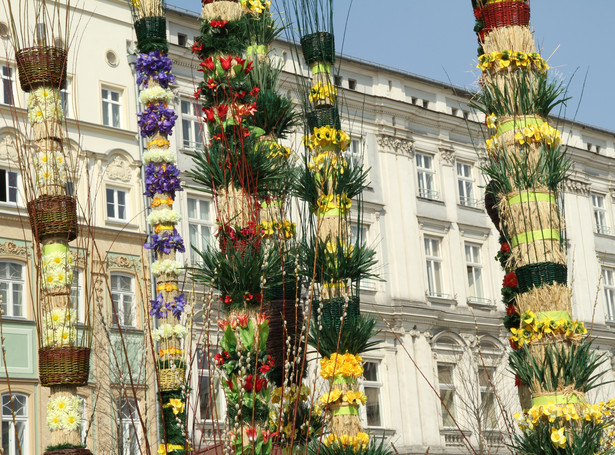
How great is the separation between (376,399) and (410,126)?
8.82 m

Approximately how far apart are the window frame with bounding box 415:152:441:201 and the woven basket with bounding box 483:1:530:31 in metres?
24.7

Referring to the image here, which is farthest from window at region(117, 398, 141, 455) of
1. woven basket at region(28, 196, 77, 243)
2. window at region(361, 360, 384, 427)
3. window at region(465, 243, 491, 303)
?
window at region(465, 243, 491, 303)

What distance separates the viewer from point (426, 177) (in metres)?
32.3

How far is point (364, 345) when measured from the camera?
25.8 feet

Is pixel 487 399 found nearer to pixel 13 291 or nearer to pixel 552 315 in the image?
pixel 13 291

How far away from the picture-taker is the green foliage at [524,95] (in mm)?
6637

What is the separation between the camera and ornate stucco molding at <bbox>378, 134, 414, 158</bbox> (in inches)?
1227

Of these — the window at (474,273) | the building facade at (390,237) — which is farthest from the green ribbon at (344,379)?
the window at (474,273)

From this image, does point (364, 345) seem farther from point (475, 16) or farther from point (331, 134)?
point (475, 16)

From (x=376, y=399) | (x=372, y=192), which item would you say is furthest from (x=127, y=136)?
(x=376, y=399)

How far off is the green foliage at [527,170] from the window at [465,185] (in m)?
26.3

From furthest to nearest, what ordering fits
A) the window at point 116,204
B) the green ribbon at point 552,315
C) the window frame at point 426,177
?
the window frame at point 426,177, the window at point 116,204, the green ribbon at point 552,315

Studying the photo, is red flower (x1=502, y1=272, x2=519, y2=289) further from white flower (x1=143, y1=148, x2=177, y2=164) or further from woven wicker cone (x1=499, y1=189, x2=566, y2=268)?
white flower (x1=143, y1=148, x2=177, y2=164)

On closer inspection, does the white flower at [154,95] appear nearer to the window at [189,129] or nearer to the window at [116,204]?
the window at [116,204]
